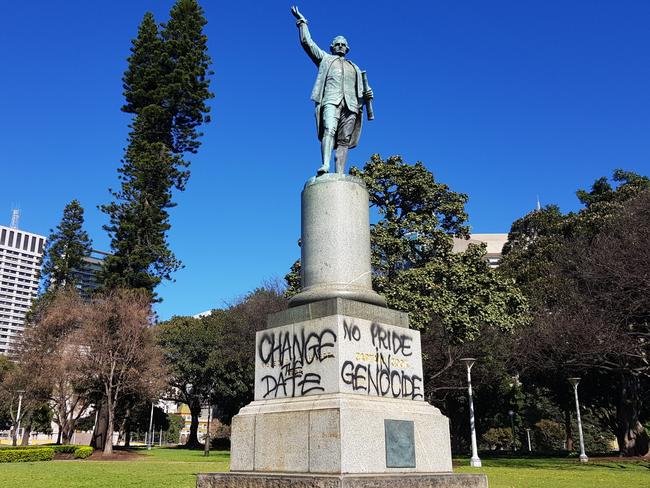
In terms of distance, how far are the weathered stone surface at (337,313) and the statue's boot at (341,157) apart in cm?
253

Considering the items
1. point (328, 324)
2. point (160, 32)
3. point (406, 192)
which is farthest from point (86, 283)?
point (328, 324)

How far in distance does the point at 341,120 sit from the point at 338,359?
4190 millimetres

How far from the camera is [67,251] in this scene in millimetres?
40906

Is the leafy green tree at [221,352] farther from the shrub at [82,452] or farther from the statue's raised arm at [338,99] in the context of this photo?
the statue's raised arm at [338,99]

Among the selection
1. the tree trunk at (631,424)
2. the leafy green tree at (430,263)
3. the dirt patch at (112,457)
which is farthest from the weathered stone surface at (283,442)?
the tree trunk at (631,424)

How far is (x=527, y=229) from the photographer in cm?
4272

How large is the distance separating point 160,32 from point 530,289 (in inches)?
1069

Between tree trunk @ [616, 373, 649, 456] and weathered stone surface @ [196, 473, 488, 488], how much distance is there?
25.7 m

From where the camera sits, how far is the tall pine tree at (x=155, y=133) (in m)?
34.1

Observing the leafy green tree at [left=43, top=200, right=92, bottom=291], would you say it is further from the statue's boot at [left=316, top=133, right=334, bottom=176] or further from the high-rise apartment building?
the high-rise apartment building

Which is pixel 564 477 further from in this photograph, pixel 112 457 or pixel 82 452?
pixel 82 452

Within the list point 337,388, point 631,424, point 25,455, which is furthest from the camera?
point 631,424

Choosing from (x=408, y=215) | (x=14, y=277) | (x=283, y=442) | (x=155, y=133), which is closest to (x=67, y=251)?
(x=155, y=133)

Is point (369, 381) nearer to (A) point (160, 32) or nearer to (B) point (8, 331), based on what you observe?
(A) point (160, 32)
